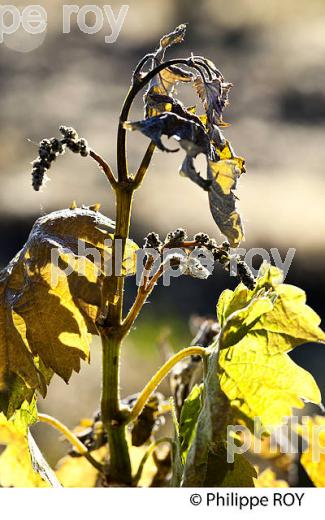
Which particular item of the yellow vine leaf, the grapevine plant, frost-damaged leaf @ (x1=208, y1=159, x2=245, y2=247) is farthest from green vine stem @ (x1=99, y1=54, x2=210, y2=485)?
the yellow vine leaf

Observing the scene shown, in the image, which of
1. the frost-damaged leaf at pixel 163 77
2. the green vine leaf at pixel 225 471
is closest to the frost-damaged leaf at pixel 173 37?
the frost-damaged leaf at pixel 163 77

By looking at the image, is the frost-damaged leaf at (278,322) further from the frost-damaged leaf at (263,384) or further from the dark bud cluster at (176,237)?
the dark bud cluster at (176,237)

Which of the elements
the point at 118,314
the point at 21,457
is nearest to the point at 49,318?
the point at 118,314

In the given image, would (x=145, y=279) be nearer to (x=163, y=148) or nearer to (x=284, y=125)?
(x=163, y=148)

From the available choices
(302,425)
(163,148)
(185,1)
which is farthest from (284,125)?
(163,148)

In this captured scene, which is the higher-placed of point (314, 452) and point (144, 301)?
point (144, 301)

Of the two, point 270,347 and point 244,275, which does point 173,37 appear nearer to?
point 244,275

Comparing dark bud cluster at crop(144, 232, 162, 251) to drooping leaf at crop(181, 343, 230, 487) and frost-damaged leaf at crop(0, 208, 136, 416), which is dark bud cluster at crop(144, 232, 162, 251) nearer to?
frost-damaged leaf at crop(0, 208, 136, 416)
